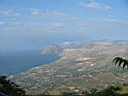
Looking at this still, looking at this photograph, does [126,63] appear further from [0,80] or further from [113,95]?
[0,80]

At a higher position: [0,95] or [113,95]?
[0,95]

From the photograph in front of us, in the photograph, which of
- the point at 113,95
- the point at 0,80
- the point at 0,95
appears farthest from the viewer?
the point at 0,80

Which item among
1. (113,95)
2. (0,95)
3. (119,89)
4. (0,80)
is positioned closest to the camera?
(0,95)

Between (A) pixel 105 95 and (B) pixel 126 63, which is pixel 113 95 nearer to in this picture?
(A) pixel 105 95

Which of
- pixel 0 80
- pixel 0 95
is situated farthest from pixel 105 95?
pixel 0 80

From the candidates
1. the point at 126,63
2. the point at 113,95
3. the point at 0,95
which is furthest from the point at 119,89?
the point at 0,95

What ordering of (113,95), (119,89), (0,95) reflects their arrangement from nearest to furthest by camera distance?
(0,95), (113,95), (119,89)

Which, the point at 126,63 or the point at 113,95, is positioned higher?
the point at 126,63

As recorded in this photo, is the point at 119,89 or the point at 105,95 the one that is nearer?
the point at 105,95

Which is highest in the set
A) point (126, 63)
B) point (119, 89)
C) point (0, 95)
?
point (126, 63)
